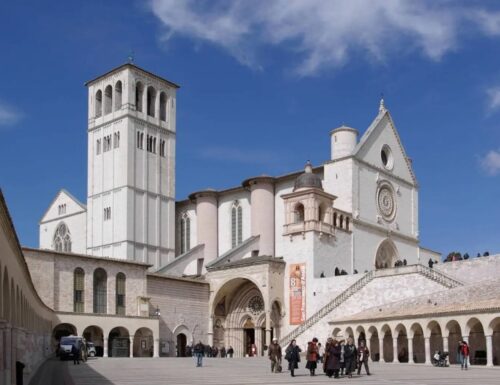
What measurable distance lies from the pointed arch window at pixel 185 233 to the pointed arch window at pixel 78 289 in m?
20.6

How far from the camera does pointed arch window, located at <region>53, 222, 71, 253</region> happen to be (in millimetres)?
73950

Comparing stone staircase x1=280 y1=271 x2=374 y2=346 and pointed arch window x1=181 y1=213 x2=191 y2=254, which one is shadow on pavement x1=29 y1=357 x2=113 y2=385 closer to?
stone staircase x1=280 y1=271 x2=374 y2=346

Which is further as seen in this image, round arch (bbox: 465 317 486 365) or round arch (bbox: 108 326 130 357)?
round arch (bbox: 108 326 130 357)

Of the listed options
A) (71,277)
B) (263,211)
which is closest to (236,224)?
(263,211)

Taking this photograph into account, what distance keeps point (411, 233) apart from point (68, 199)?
31220 millimetres

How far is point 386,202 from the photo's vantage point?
61.3 m

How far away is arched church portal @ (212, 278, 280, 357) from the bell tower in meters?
11.2

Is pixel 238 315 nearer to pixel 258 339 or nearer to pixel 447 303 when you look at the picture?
pixel 258 339

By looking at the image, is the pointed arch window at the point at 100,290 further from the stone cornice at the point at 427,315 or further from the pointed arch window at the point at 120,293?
the stone cornice at the point at 427,315

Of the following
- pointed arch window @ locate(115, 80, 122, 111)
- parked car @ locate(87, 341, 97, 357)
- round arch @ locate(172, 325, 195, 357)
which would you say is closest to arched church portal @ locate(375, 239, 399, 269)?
round arch @ locate(172, 325, 195, 357)

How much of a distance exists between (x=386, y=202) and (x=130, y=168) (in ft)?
68.8

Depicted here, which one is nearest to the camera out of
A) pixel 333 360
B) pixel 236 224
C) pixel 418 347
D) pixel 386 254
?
pixel 333 360

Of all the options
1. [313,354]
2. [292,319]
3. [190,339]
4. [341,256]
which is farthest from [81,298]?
[313,354]

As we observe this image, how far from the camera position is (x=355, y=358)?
2766 centimetres
